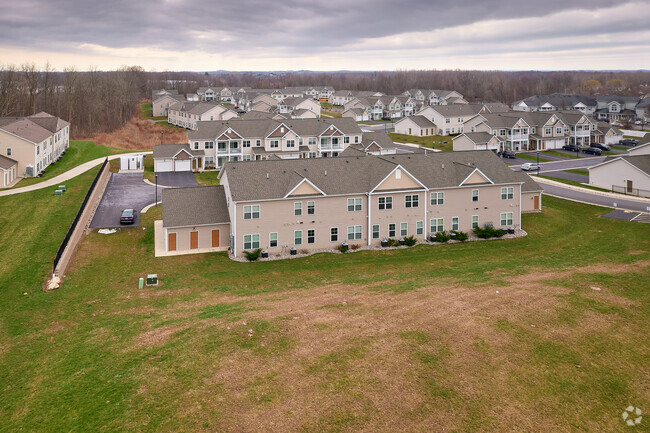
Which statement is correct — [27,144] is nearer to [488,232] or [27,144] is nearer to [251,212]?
[251,212]

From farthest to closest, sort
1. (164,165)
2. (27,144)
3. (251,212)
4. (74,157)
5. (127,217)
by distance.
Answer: (74,157) → (164,165) → (27,144) → (127,217) → (251,212)

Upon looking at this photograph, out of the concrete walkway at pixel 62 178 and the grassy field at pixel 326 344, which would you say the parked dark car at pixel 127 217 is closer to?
the grassy field at pixel 326 344

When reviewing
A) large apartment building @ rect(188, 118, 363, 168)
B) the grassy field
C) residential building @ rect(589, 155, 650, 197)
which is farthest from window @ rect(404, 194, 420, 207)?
residential building @ rect(589, 155, 650, 197)

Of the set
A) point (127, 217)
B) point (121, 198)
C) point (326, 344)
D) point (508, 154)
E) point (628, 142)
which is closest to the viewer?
point (326, 344)

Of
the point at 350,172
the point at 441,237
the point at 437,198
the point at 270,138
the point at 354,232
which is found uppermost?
the point at 270,138

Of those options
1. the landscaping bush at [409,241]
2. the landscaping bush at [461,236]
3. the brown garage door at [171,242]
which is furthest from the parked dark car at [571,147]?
the brown garage door at [171,242]

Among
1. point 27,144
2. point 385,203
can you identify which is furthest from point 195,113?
point 385,203

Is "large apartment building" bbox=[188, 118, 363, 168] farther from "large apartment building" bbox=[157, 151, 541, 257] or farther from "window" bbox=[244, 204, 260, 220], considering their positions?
"window" bbox=[244, 204, 260, 220]
